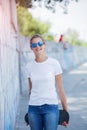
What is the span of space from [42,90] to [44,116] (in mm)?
301

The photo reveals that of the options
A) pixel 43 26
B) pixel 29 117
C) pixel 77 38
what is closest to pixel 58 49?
pixel 29 117

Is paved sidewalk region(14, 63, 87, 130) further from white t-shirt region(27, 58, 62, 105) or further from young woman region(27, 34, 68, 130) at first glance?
white t-shirt region(27, 58, 62, 105)

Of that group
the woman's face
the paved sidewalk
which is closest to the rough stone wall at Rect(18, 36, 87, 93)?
the paved sidewalk

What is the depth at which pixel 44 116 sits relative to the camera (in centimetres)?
461

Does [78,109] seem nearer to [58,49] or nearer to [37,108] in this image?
[37,108]

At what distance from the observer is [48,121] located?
4.59 meters

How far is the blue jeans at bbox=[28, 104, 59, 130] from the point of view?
457 cm

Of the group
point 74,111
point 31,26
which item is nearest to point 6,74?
point 74,111

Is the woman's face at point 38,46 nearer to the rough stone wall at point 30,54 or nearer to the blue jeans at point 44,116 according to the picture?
the blue jeans at point 44,116

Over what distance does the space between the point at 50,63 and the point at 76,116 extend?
17.8ft

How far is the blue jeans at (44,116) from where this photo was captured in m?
4.57

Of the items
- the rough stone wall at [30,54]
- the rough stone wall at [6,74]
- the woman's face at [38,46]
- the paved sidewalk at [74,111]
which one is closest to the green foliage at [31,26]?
the rough stone wall at [30,54]

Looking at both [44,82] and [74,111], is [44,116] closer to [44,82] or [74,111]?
[44,82]

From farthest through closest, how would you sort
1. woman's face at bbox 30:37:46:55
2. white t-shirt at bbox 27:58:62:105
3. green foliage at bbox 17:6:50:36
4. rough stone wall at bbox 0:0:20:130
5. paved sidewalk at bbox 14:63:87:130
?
1. green foliage at bbox 17:6:50:36
2. paved sidewalk at bbox 14:63:87:130
3. rough stone wall at bbox 0:0:20:130
4. woman's face at bbox 30:37:46:55
5. white t-shirt at bbox 27:58:62:105
